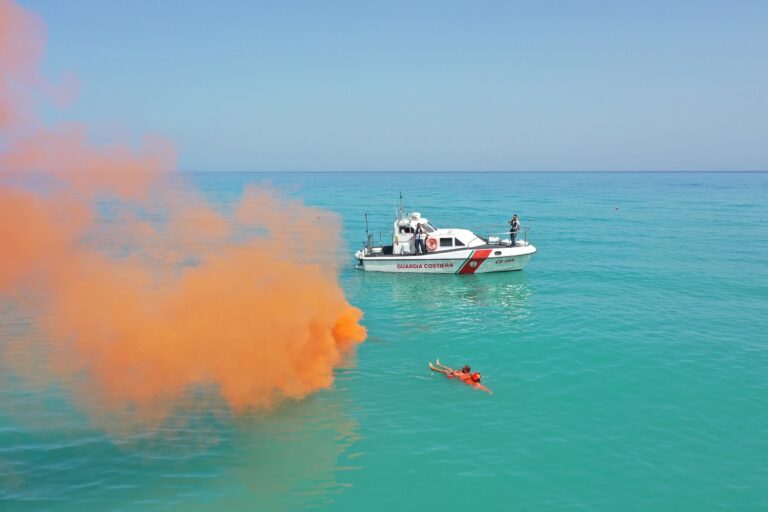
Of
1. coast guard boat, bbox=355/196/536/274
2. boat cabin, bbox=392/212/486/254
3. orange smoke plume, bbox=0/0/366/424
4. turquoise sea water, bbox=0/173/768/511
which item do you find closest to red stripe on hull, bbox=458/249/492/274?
coast guard boat, bbox=355/196/536/274

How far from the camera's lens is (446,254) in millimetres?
33875

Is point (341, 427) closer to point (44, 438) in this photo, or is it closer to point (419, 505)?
point (419, 505)

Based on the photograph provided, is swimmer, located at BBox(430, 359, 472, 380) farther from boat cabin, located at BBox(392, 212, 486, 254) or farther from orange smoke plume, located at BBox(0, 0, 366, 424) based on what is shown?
boat cabin, located at BBox(392, 212, 486, 254)

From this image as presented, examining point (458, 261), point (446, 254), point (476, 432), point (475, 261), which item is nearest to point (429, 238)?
point (446, 254)

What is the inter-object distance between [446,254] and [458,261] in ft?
3.09

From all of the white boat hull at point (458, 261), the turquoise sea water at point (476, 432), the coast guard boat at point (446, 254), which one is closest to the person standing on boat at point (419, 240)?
the coast guard boat at point (446, 254)

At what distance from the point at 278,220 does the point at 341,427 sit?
2003 centimetres

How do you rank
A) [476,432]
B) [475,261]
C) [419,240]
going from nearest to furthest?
1. [476,432]
2. [475,261]
3. [419,240]

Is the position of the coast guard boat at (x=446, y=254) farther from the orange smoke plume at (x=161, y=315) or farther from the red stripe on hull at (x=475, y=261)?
the orange smoke plume at (x=161, y=315)

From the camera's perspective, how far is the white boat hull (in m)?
33.7

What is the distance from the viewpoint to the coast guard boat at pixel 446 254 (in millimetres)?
33812

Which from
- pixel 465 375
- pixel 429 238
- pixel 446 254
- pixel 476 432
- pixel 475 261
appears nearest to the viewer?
pixel 476 432

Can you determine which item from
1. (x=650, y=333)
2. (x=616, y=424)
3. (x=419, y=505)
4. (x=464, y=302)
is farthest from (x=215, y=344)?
(x=650, y=333)

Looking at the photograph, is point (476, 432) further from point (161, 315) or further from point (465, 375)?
point (161, 315)
